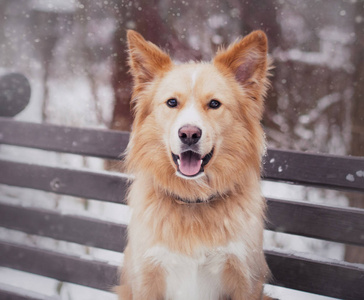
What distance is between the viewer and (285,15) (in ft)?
7.08

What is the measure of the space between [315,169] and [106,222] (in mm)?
1447

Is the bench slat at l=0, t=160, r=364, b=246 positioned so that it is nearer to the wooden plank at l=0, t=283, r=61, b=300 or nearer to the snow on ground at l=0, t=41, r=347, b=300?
the snow on ground at l=0, t=41, r=347, b=300

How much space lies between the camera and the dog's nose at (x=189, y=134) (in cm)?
Answer: 139

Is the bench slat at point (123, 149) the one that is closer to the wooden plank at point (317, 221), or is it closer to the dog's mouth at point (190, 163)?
the wooden plank at point (317, 221)

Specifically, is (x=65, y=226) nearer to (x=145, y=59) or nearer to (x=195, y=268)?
(x=195, y=268)

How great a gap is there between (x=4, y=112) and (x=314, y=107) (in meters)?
2.39

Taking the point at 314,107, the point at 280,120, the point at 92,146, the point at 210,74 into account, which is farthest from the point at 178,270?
the point at 314,107

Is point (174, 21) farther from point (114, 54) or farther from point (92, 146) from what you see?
point (92, 146)

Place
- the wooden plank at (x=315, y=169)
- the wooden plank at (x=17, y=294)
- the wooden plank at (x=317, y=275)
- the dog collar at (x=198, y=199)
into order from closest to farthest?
the dog collar at (x=198, y=199)
the wooden plank at (x=315, y=169)
the wooden plank at (x=317, y=275)
the wooden plank at (x=17, y=294)

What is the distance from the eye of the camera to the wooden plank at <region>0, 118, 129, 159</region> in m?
2.27

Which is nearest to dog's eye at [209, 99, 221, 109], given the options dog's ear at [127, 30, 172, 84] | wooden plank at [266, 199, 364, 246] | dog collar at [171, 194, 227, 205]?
dog's ear at [127, 30, 172, 84]

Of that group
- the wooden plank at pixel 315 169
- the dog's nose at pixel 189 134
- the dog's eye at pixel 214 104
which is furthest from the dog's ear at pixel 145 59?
the wooden plank at pixel 315 169

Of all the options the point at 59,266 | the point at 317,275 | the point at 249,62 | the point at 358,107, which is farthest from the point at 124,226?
the point at 358,107

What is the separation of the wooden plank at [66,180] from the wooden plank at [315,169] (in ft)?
3.32
